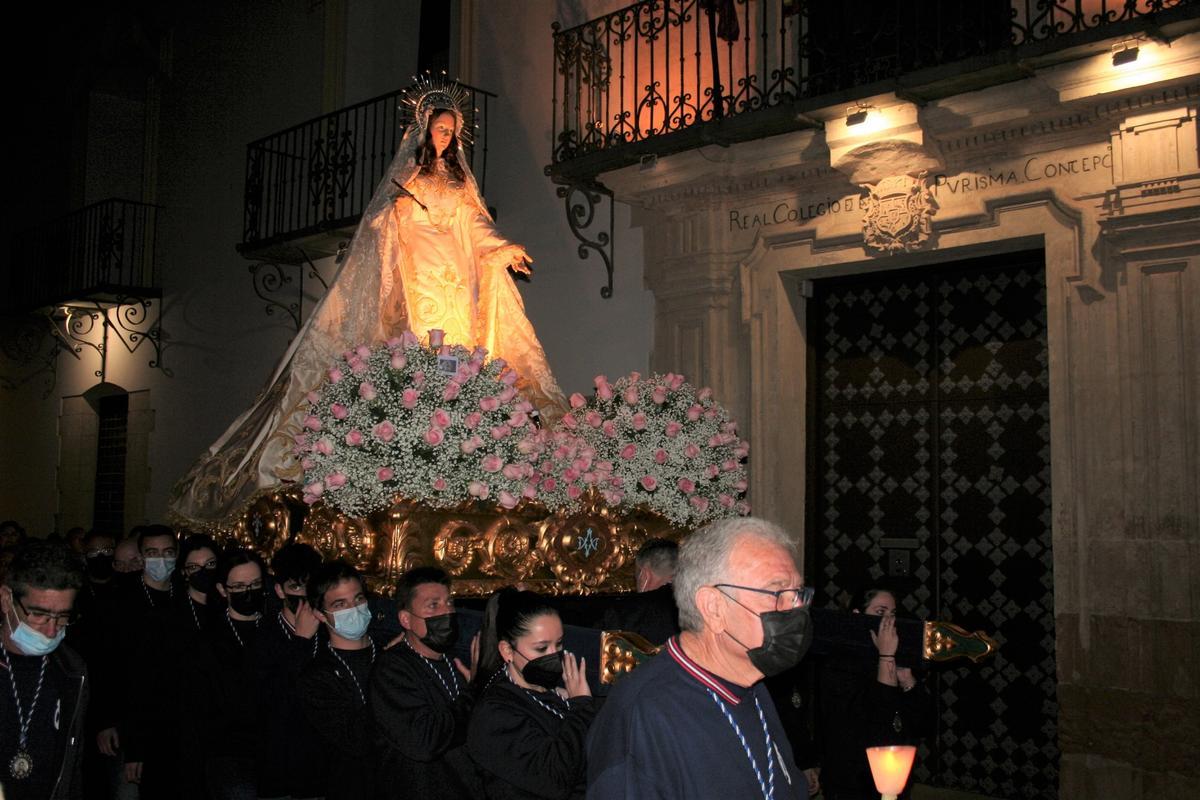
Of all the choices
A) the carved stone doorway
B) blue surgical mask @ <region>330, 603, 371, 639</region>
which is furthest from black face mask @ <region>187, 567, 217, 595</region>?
the carved stone doorway

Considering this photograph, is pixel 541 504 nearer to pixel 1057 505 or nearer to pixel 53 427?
pixel 1057 505

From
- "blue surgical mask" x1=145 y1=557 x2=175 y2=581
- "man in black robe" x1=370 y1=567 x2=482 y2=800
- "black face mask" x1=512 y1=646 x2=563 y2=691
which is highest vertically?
"blue surgical mask" x1=145 y1=557 x2=175 y2=581

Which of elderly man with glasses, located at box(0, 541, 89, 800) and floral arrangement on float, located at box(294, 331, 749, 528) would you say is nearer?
elderly man with glasses, located at box(0, 541, 89, 800)

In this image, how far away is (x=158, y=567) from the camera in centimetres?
556

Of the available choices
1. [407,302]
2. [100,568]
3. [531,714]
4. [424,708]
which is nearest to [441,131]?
[407,302]

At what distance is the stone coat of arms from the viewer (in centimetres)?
693

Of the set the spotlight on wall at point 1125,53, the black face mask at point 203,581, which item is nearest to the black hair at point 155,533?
the black face mask at point 203,581

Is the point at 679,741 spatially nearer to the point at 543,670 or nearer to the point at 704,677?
the point at 704,677

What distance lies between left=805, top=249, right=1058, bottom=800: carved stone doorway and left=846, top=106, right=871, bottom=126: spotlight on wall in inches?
45.2

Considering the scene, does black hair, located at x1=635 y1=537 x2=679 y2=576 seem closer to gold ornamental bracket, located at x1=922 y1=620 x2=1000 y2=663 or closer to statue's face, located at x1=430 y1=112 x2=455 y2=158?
gold ornamental bracket, located at x1=922 y1=620 x2=1000 y2=663

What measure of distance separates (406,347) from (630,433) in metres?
1.39

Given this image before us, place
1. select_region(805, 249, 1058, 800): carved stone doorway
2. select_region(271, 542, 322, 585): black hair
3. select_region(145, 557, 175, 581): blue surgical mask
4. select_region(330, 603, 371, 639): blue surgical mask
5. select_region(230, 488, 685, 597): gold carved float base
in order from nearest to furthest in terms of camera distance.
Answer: select_region(330, 603, 371, 639): blue surgical mask
select_region(271, 542, 322, 585): black hair
select_region(230, 488, 685, 597): gold carved float base
select_region(145, 557, 175, 581): blue surgical mask
select_region(805, 249, 1058, 800): carved stone doorway

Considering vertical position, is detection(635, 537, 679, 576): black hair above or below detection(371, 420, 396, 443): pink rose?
below

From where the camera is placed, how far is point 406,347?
507cm
